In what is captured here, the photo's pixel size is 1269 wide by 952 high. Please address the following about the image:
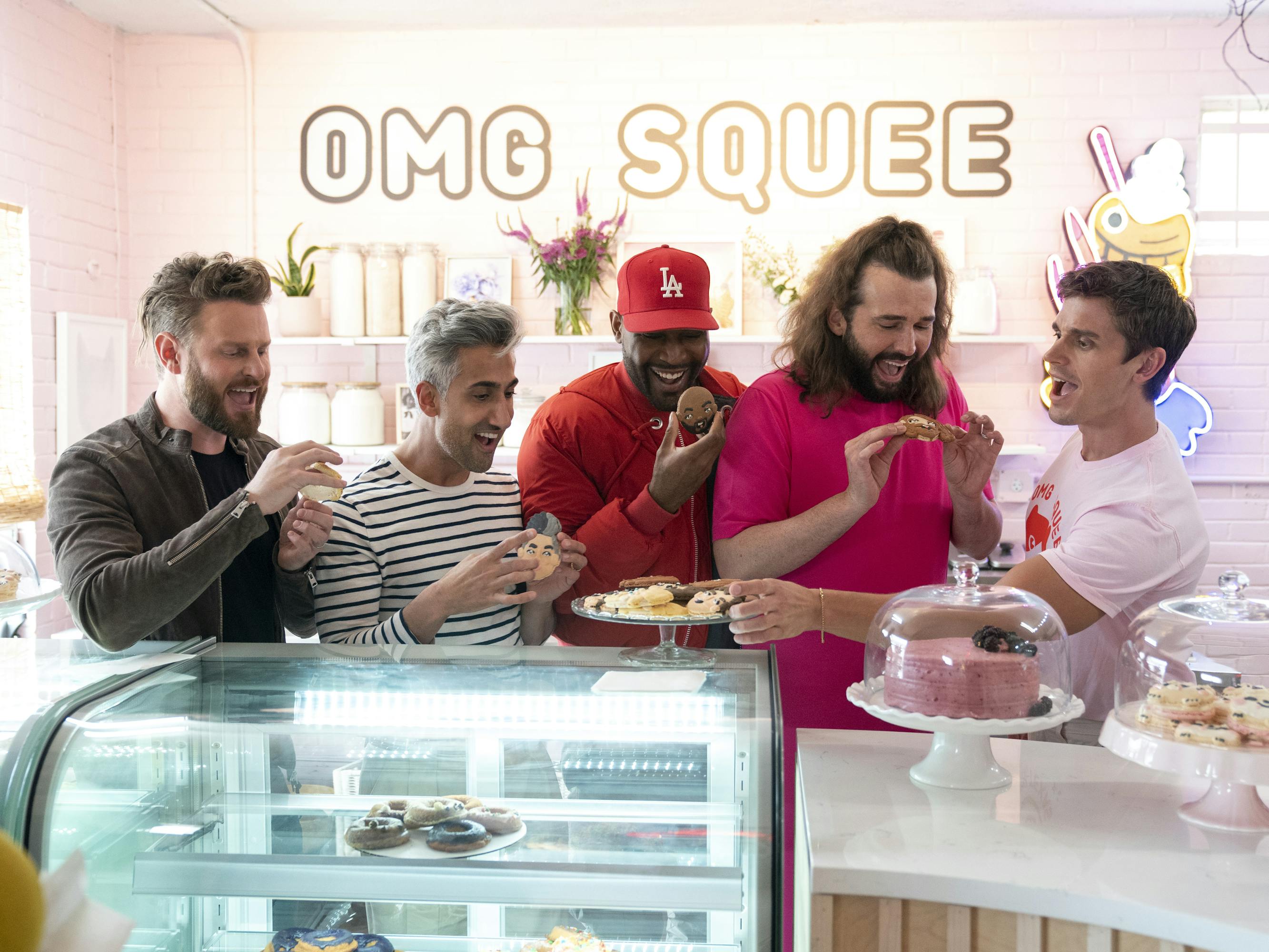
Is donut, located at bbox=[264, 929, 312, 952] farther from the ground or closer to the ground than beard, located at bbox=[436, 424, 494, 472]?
closer to the ground

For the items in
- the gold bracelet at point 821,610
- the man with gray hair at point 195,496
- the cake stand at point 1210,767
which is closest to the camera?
the cake stand at point 1210,767

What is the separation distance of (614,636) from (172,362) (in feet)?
3.61

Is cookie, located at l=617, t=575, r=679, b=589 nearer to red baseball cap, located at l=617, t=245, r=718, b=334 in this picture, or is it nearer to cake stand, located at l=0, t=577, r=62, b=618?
red baseball cap, located at l=617, t=245, r=718, b=334

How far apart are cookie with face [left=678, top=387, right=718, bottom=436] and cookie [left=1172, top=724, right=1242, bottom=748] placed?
45.1 inches

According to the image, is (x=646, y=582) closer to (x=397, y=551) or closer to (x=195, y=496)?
(x=397, y=551)

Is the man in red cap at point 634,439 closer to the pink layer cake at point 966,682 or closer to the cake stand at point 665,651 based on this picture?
the cake stand at point 665,651

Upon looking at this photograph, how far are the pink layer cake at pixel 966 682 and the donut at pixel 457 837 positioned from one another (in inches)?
26.8

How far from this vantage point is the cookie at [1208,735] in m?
1.41

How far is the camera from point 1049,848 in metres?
1.42

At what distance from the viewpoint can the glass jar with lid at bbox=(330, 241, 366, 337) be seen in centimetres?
514

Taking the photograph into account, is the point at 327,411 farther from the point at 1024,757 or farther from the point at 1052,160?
the point at 1024,757

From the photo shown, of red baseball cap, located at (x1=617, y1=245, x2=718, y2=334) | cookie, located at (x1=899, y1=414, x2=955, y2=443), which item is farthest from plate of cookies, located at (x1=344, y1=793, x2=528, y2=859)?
red baseball cap, located at (x1=617, y1=245, x2=718, y2=334)

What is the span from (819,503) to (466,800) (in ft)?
3.23

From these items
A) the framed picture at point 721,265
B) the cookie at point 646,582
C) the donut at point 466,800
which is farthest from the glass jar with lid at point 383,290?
the donut at point 466,800
